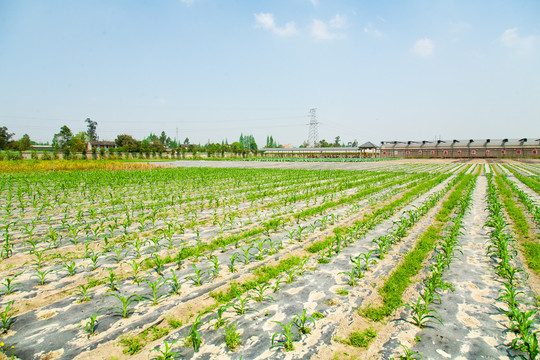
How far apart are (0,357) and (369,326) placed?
178 inches

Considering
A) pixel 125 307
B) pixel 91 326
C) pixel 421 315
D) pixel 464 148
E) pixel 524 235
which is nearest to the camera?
pixel 91 326

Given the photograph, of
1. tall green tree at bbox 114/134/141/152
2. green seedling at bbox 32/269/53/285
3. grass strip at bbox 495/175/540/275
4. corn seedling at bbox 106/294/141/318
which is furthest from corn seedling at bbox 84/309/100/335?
tall green tree at bbox 114/134/141/152

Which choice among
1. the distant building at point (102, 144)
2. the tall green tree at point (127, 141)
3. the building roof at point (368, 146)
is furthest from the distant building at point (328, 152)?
the distant building at point (102, 144)

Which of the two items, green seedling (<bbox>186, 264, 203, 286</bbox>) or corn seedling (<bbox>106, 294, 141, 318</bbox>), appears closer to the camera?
corn seedling (<bbox>106, 294, 141, 318</bbox>)

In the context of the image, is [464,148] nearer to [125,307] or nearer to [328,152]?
[328,152]

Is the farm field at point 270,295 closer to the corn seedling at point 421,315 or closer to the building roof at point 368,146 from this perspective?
the corn seedling at point 421,315

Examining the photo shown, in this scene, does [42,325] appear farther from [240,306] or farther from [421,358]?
[421,358]

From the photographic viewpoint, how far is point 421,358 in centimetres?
302

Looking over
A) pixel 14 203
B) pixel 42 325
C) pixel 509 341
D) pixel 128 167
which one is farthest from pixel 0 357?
pixel 128 167

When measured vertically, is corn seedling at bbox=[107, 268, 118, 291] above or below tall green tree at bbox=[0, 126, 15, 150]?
below

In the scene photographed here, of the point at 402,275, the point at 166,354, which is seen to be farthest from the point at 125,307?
the point at 402,275

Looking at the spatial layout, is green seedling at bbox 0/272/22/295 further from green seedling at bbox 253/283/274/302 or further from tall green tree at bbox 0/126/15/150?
tall green tree at bbox 0/126/15/150

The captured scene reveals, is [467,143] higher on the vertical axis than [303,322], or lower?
higher

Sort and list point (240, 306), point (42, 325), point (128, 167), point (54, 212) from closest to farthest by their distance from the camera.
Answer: point (42, 325) < point (240, 306) < point (54, 212) < point (128, 167)
